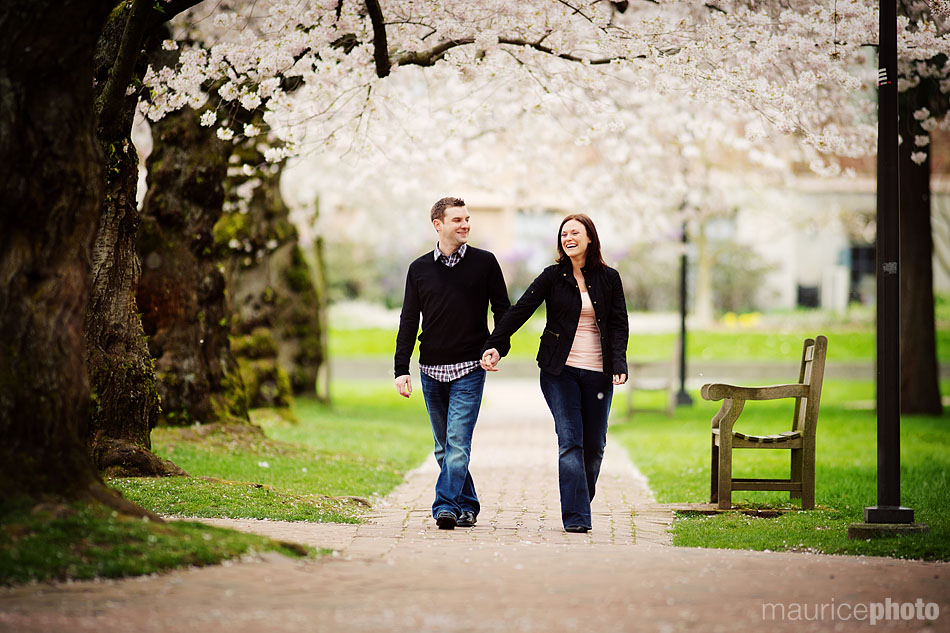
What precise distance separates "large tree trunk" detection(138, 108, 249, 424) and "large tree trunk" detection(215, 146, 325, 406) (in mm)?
1816

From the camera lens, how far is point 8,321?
5859mm

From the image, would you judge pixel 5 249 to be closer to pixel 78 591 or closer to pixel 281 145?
pixel 78 591

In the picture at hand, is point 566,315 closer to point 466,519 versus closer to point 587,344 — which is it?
point 587,344

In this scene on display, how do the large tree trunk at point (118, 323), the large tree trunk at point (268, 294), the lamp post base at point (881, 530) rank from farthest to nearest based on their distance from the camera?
the large tree trunk at point (268, 294) → the large tree trunk at point (118, 323) → the lamp post base at point (881, 530)

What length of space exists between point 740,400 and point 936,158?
27.0 meters

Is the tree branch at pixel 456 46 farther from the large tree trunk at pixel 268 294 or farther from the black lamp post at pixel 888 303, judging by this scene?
the large tree trunk at pixel 268 294

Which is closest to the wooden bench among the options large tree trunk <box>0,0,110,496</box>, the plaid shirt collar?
the plaid shirt collar

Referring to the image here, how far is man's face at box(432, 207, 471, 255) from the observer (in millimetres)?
7637

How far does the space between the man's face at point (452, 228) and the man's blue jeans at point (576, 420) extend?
41.5 inches

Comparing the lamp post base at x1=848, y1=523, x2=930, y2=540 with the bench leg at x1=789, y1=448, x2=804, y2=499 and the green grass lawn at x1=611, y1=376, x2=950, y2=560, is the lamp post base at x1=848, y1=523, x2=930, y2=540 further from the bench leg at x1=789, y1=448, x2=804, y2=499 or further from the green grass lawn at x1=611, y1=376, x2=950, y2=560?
the bench leg at x1=789, y1=448, x2=804, y2=499

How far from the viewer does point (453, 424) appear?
7617mm

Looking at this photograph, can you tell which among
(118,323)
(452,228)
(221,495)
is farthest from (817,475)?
(118,323)

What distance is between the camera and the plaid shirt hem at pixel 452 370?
7613 mm

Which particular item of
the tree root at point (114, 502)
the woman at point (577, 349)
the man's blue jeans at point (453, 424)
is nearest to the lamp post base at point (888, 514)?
the woman at point (577, 349)
